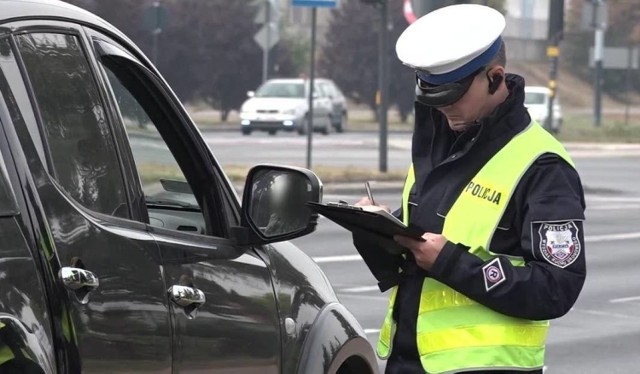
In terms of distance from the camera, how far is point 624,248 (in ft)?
57.4

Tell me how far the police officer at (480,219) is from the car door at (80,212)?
640 millimetres

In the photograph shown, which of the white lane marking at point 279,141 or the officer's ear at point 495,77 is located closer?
the officer's ear at point 495,77

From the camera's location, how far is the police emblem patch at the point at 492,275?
377 centimetres

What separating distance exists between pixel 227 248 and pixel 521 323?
0.84 m

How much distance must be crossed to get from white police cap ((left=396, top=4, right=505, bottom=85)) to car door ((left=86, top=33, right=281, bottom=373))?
0.73 metres

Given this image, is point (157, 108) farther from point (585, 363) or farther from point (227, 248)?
point (585, 363)

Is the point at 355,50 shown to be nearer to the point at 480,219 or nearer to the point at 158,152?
the point at 158,152

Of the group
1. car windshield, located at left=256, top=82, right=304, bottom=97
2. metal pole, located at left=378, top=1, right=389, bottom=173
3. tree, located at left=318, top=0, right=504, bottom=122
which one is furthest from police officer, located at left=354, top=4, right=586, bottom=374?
tree, located at left=318, top=0, right=504, bottom=122

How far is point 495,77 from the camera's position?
12.6ft

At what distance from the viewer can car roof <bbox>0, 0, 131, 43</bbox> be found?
11.6ft

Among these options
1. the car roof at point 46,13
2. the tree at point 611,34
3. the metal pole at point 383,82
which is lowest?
the tree at point 611,34

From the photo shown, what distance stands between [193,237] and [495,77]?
899mm

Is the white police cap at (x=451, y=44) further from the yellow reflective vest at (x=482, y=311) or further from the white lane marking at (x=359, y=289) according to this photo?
the white lane marking at (x=359, y=289)

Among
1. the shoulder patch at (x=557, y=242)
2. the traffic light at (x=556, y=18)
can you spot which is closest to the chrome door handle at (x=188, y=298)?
the shoulder patch at (x=557, y=242)
